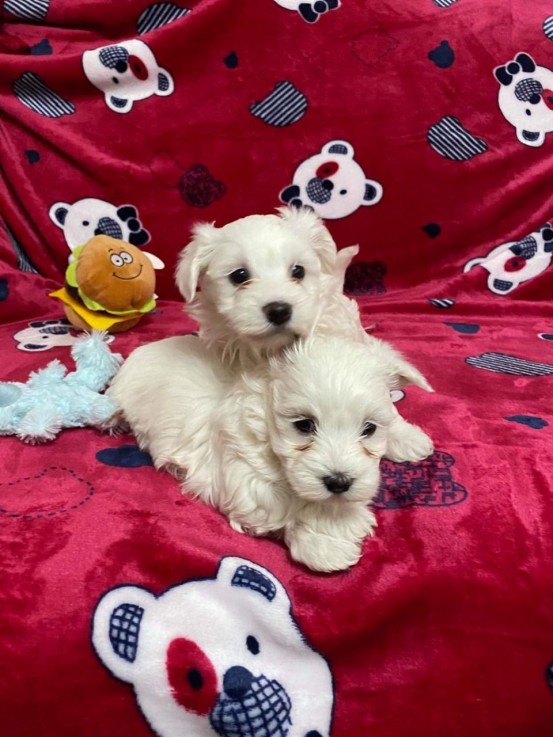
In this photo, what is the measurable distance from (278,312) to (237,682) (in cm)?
61

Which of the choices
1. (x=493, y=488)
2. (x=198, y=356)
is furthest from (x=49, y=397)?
(x=493, y=488)

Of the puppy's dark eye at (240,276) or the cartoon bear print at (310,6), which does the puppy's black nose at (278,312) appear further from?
the cartoon bear print at (310,6)

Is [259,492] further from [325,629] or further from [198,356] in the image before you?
[198,356]

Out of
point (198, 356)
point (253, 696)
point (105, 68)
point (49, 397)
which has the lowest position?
point (253, 696)

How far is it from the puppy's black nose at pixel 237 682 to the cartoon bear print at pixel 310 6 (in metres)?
1.89

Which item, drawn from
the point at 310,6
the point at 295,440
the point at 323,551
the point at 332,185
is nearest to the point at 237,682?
the point at 323,551

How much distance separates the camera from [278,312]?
3.96ft

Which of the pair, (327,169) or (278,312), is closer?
(278,312)

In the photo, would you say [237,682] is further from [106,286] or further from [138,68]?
[138,68]

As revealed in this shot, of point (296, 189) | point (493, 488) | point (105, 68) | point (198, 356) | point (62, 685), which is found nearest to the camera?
point (62, 685)

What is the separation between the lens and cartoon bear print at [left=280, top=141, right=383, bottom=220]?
84.9 inches

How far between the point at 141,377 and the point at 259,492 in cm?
44

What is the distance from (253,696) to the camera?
3.23 ft

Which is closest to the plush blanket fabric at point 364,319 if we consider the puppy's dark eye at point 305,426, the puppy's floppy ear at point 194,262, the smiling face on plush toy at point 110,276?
the smiling face on plush toy at point 110,276
